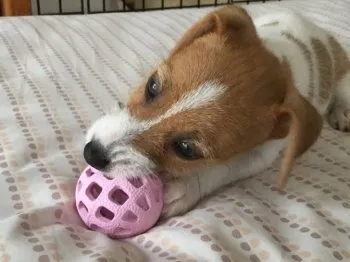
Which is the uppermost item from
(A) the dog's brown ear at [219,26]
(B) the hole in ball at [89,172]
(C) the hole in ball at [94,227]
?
(A) the dog's brown ear at [219,26]

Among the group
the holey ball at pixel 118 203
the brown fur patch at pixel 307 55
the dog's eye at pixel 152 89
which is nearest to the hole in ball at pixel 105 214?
the holey ball at pixel 118 203

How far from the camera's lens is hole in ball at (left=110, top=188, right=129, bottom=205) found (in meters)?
1.05

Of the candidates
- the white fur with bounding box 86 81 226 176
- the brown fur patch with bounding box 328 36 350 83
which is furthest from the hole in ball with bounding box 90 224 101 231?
the brown fur patch with bounding box 328 36 350 83

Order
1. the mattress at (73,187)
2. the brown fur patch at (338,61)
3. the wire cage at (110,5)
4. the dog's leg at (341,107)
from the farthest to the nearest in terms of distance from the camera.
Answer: the wire cage at (110,5) < the brown fur patch at (338,61) < the dog's leg at (341,107) < the mattress at (73,187)

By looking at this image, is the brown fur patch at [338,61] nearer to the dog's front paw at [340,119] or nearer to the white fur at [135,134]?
the dog's front paw at [340,119]

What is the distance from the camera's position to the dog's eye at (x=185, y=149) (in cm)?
109

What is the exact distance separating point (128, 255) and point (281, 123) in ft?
1.46

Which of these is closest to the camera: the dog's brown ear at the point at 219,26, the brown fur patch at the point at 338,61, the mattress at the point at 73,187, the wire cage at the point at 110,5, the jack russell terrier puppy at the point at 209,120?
the mattress at the point at 73,187

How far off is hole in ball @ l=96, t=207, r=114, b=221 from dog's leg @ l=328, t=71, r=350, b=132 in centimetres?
80

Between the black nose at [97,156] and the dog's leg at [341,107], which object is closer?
the black nose at [97,156]

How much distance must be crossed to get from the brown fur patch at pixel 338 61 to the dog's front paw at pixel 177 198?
78 cm

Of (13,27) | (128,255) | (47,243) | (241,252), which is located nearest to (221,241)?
(241,252)

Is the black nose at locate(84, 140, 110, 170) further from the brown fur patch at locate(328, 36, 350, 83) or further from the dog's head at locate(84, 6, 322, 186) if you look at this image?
the brown fur patch at locate(328, 36, 350, 83)

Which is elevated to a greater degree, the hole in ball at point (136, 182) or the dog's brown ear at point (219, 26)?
the dog's brown ear at point (219, 26)
